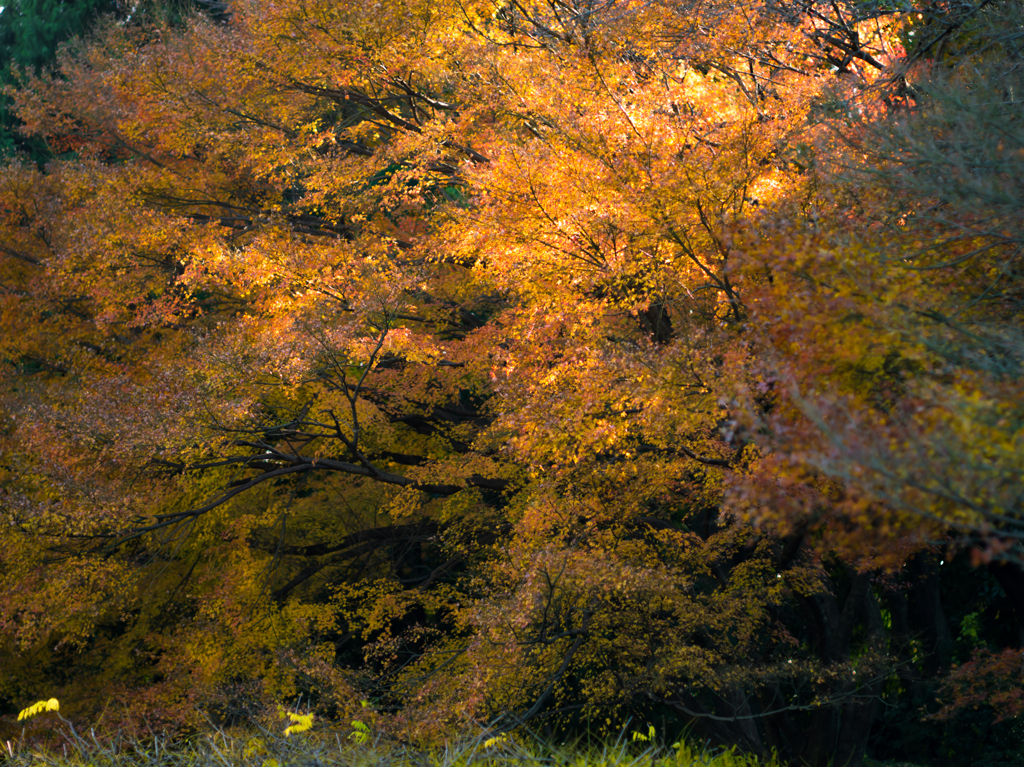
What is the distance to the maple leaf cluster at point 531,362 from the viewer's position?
4797mm

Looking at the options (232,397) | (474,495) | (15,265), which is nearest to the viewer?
(232,397)

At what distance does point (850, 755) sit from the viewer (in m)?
11.4

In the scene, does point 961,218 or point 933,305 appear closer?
point 933,305

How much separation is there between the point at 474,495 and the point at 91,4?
1749 cm

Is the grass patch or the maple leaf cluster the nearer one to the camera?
the grass patch

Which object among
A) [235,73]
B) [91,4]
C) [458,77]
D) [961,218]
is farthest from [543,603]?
[91,4]

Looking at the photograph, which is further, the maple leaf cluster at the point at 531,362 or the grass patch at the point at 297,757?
the maple leaf cluster at the point at 531,362

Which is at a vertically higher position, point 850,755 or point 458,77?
point 458,77

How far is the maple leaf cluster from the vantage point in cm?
480

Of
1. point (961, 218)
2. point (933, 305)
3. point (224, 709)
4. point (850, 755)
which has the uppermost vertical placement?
point (961, 218)

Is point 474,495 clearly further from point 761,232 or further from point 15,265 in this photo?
point 15,265

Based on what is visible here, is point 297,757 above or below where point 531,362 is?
below

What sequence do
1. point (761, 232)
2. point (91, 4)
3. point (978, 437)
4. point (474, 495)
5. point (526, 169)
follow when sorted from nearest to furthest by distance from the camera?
point (978, 437) → point (761, 232) → point (526, 169) → point (474, 495) → point (91, 4)

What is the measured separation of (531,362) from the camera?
10148 millimetres
